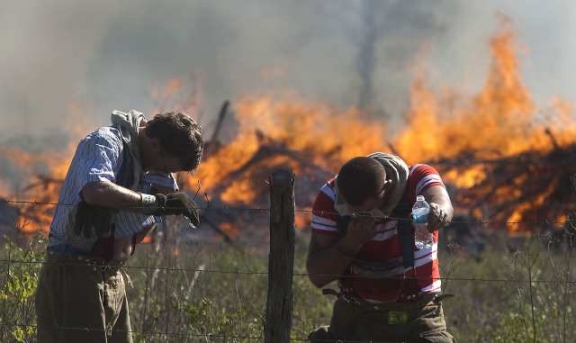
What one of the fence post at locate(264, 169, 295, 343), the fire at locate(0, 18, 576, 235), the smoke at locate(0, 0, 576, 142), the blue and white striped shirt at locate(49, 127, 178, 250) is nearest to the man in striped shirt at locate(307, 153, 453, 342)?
the fence post at locate(264, 169, 295, 343)

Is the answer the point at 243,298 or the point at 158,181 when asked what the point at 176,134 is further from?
the point at 243,298

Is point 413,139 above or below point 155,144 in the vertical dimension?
above

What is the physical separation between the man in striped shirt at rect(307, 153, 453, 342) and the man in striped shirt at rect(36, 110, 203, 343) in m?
0.71

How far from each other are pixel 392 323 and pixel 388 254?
1.13 feet

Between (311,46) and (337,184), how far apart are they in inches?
799

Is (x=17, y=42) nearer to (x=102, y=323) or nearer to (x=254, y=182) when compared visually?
(x=254, y=182)

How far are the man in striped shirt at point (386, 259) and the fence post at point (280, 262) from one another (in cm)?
12

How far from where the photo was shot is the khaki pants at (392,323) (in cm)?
425

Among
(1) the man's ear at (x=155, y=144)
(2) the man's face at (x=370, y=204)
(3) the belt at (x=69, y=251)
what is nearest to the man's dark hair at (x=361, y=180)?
(2) the man's face at (x=370, y=204)

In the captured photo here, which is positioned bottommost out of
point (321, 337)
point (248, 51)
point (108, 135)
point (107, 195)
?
point (321, 337)

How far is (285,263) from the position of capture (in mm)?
4262

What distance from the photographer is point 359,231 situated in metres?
4.04

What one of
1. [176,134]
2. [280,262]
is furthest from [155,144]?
[280,262]

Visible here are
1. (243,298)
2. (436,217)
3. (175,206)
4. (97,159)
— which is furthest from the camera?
(243,298)
